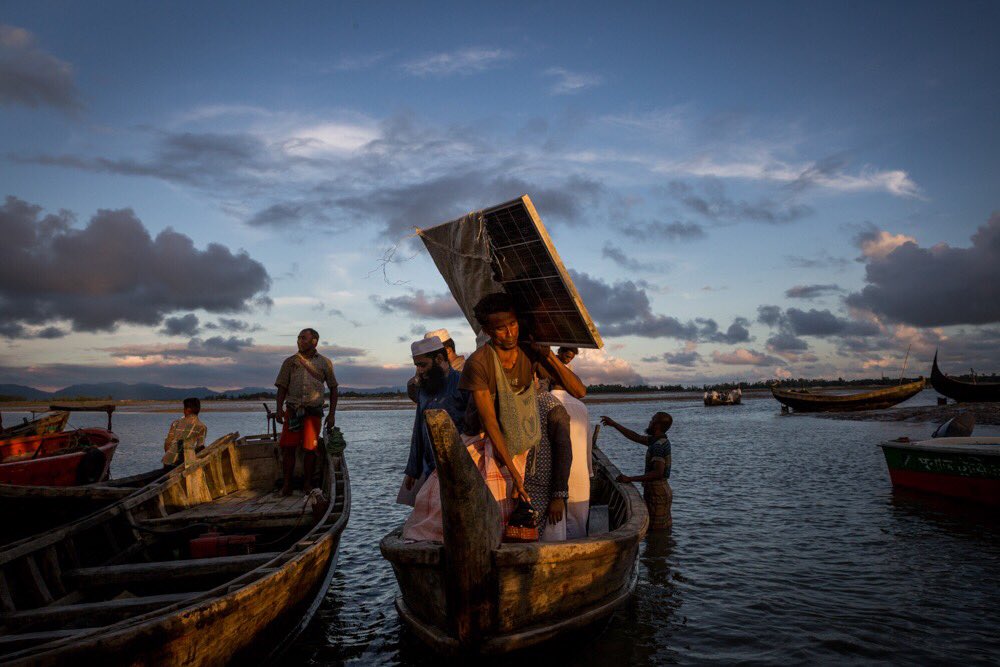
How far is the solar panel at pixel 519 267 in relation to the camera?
4559mm

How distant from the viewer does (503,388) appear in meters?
4.20

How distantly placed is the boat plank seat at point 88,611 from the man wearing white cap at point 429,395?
7.03ft

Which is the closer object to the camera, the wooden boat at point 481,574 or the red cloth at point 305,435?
the wooden boat at point 481,574

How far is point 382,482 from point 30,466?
8275 millimetres

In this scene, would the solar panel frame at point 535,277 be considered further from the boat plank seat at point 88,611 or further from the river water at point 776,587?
the boat plank seat at point 88,611

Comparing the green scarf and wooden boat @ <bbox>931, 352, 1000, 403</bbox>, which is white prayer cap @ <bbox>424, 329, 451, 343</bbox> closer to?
the green scarf

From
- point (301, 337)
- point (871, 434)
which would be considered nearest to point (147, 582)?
point (301, 337)

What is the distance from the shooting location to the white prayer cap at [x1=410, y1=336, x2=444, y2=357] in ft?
19.2

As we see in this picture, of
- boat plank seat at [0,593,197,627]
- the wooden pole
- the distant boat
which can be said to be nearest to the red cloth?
boat plank seat at [0,593,197,627]

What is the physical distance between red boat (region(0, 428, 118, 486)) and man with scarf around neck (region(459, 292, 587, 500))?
9.85 meters

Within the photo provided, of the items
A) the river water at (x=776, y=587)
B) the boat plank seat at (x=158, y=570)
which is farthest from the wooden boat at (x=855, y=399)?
the boat plank seat at (x=158, y=570)

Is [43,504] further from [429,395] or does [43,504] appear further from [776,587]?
[776,587]

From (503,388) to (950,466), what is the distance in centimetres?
1151

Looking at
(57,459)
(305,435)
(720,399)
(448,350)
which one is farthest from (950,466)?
(720,399)
